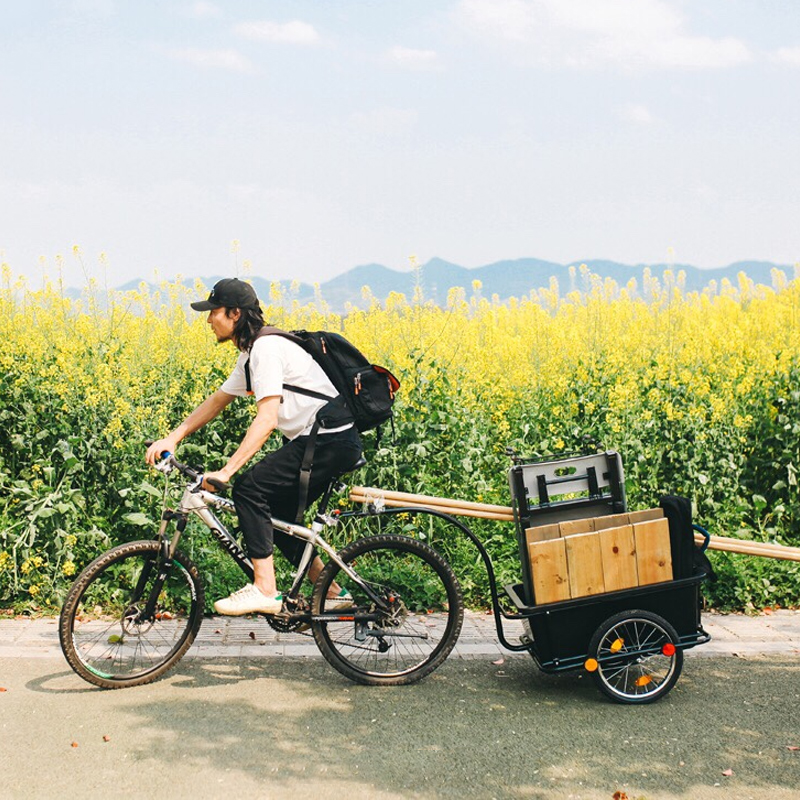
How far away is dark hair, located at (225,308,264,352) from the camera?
5.18 m

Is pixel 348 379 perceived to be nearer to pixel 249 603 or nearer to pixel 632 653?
pixel 249 603

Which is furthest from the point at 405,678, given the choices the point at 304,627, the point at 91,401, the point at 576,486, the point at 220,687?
the point at 91,401

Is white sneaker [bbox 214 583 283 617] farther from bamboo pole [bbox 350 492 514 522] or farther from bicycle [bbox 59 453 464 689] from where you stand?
bamboo pole [bbox 350 492 514 522]

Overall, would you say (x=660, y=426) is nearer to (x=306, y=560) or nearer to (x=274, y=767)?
(x=306, y=560)

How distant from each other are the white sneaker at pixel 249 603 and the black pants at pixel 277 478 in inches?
7.7

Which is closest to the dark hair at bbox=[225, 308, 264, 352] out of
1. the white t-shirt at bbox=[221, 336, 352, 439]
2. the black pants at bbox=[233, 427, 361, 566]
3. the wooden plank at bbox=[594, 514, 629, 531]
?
the white t-shirt at bbox=[221, 336, 352, 439]

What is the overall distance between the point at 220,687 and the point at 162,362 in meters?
3.74

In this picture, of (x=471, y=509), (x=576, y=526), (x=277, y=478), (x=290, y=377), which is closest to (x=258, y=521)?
(x=277, y=478)

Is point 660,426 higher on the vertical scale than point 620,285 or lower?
Result: lower

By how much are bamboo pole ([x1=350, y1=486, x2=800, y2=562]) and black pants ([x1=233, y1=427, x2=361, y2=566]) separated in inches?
7.7

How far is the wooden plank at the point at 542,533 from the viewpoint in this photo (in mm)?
5043

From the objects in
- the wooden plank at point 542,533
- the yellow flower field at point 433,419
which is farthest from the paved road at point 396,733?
the yellow flower field at point 433,419

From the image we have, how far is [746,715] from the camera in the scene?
4.85m

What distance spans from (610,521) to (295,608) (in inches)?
66.3
